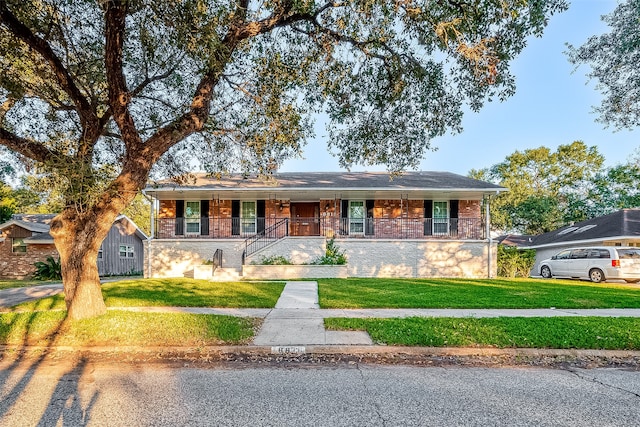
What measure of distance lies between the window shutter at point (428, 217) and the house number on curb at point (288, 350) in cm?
1424

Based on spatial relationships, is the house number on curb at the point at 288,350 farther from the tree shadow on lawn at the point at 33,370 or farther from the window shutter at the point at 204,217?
the window shutter at the point at 204,217

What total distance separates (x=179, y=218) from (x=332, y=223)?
7751mm

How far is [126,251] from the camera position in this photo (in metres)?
25.0

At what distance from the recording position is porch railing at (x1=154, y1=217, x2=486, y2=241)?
60.1ft

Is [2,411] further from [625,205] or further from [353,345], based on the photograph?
[625,205]

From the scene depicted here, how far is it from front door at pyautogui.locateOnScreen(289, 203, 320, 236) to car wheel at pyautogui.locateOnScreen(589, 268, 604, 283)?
483 inches

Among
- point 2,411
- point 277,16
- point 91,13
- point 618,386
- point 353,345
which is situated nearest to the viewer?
point 2,411

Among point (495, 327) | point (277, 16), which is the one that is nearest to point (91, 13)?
point (277, 16)

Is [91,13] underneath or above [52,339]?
above

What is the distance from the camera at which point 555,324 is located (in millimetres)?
6488

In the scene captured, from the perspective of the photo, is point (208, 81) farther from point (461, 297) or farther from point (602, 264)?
point (602, 264)

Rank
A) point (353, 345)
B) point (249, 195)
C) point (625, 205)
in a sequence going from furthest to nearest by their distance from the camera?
point (625, 205) → point (249, 195) → point (353, 345)

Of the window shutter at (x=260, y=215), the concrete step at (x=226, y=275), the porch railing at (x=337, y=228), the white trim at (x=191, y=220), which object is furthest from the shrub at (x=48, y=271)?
the window shutter at (x=260, y=215)

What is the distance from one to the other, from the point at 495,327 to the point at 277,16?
22.6 ft
